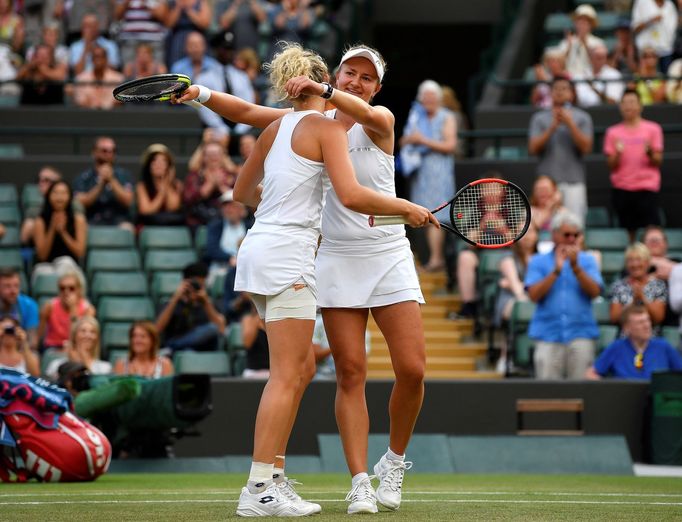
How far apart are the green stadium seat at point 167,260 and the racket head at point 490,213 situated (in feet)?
20.9

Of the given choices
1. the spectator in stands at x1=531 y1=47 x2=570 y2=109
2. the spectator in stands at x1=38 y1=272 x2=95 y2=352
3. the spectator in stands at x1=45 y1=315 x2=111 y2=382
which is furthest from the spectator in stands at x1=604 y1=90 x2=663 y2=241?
the spectator in stands at x1=45 y1=315 x2=111 y2=382

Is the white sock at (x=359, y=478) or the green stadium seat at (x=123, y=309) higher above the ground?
the green stadium seat at (x=123, y=309)

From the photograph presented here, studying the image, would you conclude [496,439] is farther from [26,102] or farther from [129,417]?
[26,102]

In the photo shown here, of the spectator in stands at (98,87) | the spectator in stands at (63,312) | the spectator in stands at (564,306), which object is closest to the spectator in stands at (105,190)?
the spectator in stands at (63,312)

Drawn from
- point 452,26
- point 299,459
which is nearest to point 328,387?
point 299,459

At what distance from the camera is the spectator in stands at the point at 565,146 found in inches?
525

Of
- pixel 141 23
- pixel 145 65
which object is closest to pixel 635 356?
pixel 145 65

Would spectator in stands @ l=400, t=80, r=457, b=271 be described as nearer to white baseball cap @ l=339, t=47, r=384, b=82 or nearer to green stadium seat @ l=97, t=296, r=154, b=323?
green stadium seat @ l=97, t=296, r=154, b=323

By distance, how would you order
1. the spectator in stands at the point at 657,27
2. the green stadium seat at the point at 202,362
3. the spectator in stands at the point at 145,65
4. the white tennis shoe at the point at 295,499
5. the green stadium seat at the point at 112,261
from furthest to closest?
the spectator in stands at the point at 657,27, the spectator in stands at the point at 145,65, the green stadium seat at the point at 112,261, the green stadium seat at the point at 202,362, the white tennis shoe at the point at 295,499

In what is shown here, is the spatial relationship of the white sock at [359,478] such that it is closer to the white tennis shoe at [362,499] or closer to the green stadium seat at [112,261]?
the white tennis shoe at [362,499]

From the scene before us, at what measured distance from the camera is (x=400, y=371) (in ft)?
21.0

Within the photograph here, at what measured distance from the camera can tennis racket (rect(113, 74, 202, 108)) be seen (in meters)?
6.20

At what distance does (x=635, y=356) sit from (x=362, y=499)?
5540mm

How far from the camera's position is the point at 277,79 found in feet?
19.9
